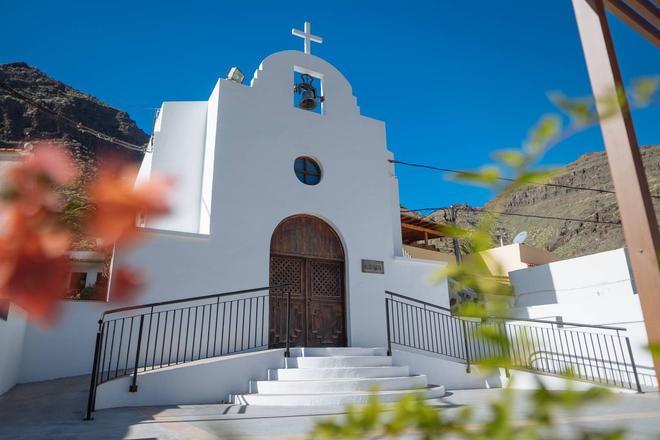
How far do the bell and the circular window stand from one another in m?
1.05

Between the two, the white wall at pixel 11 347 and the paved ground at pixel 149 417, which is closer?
the paved ground at pixel 149 417

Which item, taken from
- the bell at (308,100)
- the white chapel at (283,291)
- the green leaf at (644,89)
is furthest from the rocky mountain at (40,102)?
the bell at (308,100)

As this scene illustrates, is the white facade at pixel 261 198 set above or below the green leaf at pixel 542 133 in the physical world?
above

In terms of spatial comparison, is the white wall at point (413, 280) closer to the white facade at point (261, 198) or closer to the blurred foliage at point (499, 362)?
the white facade at point (261, 198)

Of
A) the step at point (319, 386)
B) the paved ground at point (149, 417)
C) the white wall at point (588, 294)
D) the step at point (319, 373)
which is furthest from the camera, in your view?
the white wall at point (588, 294)

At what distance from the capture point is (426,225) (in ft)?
48.2

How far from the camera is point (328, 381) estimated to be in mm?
5984

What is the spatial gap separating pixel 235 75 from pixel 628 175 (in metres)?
8.00

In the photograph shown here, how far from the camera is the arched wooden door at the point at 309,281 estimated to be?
316 inches

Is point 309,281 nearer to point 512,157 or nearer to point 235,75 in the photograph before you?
point 235,75

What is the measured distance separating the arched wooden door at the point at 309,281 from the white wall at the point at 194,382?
46.9 inches

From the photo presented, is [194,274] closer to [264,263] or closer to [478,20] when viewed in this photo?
[264,263]

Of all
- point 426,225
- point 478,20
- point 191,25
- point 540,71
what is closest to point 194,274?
point 191,25

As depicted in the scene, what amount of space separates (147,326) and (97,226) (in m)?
6.83
